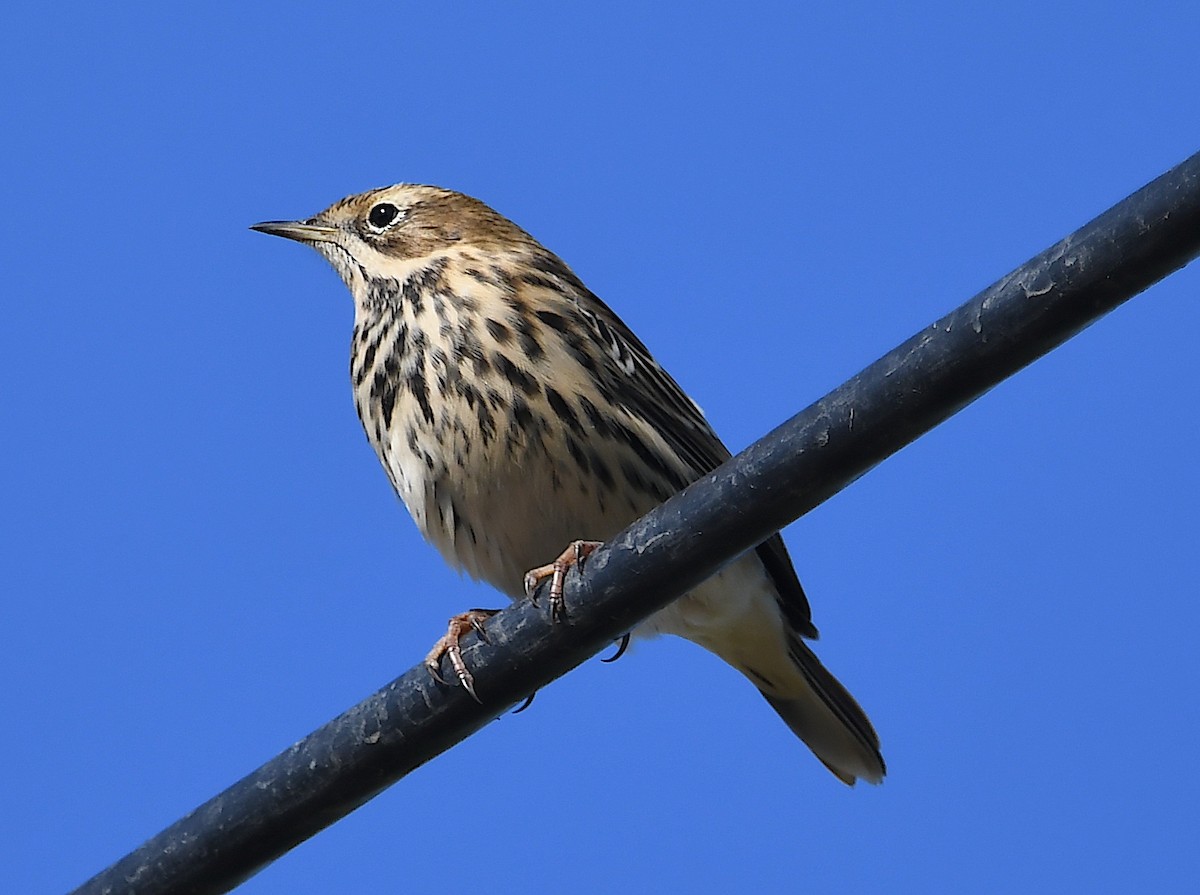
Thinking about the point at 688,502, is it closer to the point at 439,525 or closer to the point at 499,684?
the point at 499,684

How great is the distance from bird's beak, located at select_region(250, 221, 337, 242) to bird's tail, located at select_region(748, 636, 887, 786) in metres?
3.21

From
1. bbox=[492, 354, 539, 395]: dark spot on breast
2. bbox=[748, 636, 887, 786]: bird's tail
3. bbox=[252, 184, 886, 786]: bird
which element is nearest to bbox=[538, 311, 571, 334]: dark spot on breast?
bbox=[252, 184, 886, 786]: bird

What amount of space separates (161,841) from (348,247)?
4.81 meters

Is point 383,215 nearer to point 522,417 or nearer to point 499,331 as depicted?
point 499,331

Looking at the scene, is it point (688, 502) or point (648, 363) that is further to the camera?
point (648, 363)

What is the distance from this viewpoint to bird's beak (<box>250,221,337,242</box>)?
936 cm

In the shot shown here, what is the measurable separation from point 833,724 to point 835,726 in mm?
13

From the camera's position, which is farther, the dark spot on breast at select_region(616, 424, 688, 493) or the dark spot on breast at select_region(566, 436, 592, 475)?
the dark spot on breast at select_region(616, 424, 688, 493)

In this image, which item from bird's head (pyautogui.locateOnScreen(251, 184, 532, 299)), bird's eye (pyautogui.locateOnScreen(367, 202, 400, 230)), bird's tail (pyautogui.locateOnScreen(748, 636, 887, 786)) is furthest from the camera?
bird's eye (pyautogui.locateOnScreen(367, 202, 400, 230))

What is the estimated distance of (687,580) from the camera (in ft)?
14.9

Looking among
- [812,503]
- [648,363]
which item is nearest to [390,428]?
[648,363]

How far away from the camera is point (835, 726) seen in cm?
840

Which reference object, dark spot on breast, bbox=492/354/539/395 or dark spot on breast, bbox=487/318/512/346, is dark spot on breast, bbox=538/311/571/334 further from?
dark spot on breast, bbox=492/354/539/395

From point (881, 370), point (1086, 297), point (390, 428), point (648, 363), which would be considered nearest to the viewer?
point (1086, 297)
